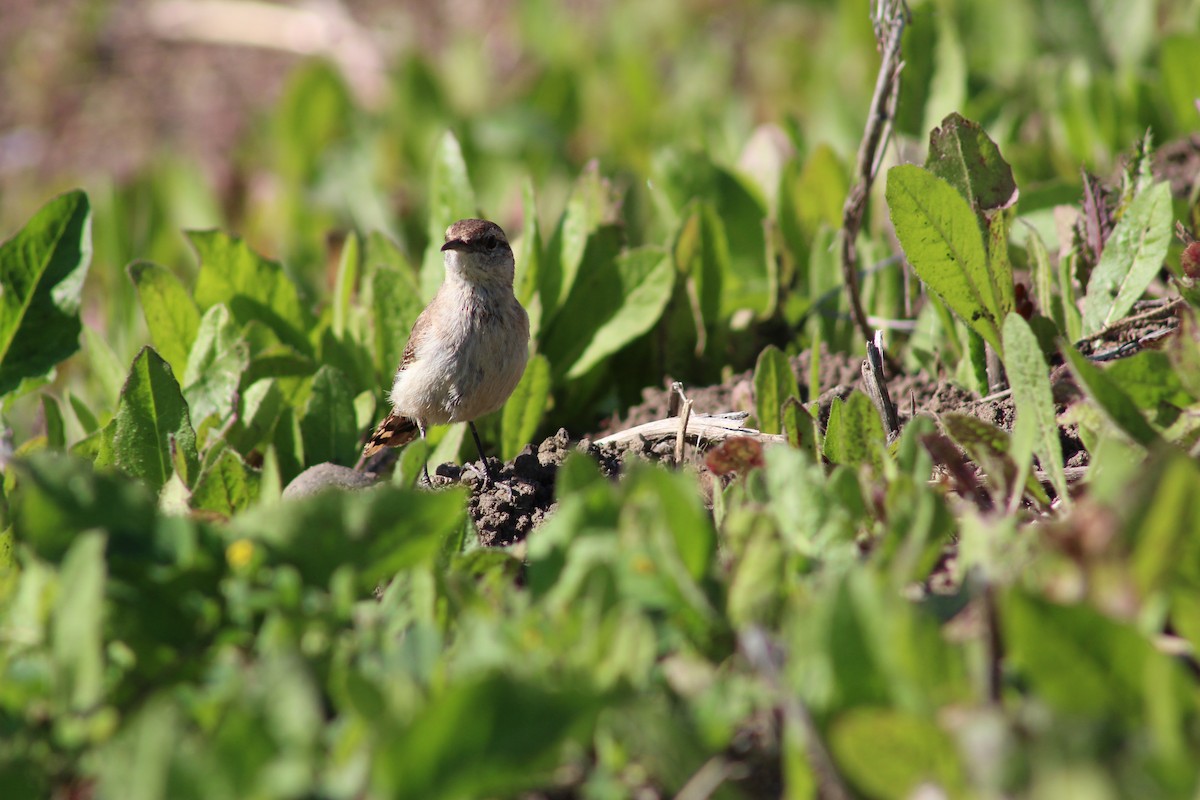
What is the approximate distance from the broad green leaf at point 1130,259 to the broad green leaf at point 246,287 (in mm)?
2737

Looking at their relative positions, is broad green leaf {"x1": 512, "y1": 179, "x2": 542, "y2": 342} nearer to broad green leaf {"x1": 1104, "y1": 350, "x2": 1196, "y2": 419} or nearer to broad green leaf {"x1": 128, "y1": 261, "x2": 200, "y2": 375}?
broad green leaf {"x1": 128, "y1": 261, "x2": 200, "y2": 375}

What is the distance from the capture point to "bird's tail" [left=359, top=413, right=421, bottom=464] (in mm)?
4836

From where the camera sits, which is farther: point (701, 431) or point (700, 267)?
point (700, 267)

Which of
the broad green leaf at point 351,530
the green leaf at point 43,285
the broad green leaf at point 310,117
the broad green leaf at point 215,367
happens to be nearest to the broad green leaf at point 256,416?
the broad green leaf at point 215,367

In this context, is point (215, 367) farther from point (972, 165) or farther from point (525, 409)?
point (972, 165)

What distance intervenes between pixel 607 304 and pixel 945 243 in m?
1.51

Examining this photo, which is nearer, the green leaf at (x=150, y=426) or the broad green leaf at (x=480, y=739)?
the broad green leaf at (x=480, y=739)

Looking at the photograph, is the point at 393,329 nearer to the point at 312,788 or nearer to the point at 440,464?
the point at 440,464

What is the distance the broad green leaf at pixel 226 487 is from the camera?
3172 mm

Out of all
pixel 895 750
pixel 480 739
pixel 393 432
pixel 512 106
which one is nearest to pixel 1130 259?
pixel 895 750

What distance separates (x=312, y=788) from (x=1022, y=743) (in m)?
1.10

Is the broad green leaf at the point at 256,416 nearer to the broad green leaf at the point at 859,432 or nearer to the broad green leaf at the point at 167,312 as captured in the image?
the broad green leaf at the point at 167,312

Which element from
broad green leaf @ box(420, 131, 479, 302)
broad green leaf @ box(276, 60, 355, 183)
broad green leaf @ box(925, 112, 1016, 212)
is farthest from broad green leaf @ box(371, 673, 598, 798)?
broad green leaf @ box(276, 60, 355, 183)

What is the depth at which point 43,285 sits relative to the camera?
156 inches
